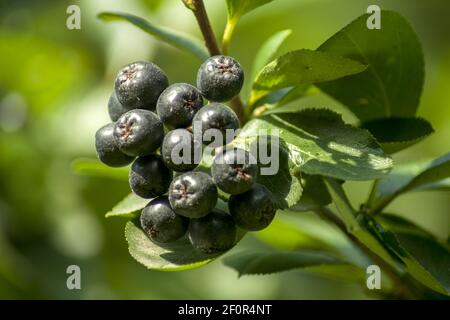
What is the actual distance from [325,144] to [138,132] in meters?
0.47

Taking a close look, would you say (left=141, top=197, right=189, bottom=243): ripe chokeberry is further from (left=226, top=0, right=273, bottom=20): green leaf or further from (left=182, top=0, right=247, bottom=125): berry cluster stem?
(left=226, top=0, right=273, bottom=20): green leaf

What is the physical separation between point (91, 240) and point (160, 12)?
1442mm

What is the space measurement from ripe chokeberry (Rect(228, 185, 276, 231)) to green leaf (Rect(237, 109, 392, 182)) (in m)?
0.11

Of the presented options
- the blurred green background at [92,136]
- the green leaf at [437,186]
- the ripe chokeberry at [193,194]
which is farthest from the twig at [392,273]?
the blurred green background at [92,136]

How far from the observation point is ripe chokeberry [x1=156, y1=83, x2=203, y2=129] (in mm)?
1750

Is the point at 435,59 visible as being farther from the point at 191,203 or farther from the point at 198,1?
the point at 191,203

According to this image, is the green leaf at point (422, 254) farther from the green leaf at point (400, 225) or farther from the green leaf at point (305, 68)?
the green leaf at point (305, 68)

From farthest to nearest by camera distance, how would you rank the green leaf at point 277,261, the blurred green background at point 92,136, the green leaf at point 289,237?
the blurred green background at point 92,136 < the green leaf at point 289,237 < the green leaf at point 277,261

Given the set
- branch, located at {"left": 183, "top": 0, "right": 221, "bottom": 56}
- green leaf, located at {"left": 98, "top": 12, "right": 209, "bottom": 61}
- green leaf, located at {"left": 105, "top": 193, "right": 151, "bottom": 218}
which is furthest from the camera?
green leaf, located at {"left": 98, "top": 12, "right": 209, "bottom": 61}

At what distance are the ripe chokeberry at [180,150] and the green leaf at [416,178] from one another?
669 millimetres

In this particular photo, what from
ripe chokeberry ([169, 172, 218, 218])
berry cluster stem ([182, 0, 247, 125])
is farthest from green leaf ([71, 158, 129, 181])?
ripe chokeberry ([169, 172, 218, 218])

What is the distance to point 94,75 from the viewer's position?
14.4 feet

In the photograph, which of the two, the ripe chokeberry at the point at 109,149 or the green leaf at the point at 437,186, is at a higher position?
the ripe chokeberry at the point at 109,149

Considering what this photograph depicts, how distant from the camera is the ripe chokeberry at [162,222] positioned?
1752 mm
